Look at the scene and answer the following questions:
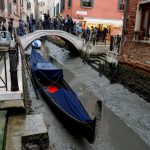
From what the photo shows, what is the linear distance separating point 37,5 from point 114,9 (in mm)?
46967

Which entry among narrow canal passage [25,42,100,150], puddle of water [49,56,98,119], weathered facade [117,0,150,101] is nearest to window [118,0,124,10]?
puddle of water [49,56,98,119]

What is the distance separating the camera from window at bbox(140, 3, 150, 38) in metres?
8.90

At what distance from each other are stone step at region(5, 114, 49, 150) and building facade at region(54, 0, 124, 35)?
50.6ft

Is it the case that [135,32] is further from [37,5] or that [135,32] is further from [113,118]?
[37,5]

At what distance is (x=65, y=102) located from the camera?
6.76m

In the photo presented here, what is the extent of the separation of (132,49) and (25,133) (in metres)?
7.17

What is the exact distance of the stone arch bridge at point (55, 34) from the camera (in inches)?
585

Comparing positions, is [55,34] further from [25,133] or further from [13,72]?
[25,133]

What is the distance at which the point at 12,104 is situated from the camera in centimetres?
391

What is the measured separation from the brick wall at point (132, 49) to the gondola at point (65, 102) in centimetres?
284

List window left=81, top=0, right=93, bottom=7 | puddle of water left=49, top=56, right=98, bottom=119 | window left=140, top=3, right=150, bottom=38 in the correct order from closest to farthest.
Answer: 1. puddle of water left=49, top=56, right=98, bottom=119
2. window left=140, top=3, right=150, bottom=38
3. window left=81, top=0, right=93, bottom=7

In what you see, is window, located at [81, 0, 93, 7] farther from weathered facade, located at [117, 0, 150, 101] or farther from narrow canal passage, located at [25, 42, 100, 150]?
weathered facade, located at [117, 0, 150, 101]

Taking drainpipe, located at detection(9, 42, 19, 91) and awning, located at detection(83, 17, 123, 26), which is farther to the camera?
awning, located at detection(83, 17, 123, 26)

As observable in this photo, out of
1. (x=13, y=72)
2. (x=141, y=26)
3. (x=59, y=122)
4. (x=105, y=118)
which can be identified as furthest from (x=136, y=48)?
(x=13, y=72)
